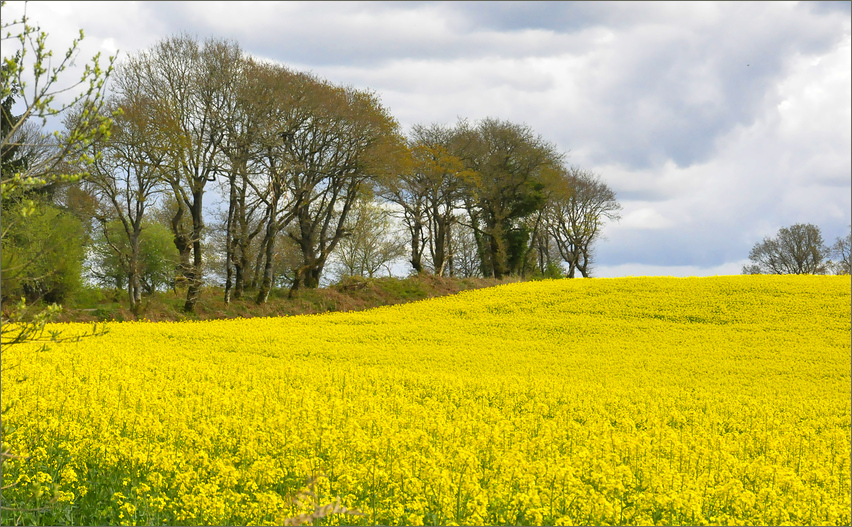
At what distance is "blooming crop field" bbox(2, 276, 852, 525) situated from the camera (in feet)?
23.2

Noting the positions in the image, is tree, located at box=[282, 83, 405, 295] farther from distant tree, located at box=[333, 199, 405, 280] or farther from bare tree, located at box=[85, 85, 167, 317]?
distant tree, located at box=[333, 199, 405, 280]

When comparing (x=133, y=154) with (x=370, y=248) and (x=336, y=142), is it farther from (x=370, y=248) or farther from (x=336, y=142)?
(x=370, y=248)

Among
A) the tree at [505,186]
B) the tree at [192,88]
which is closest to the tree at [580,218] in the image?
the tree at [505,186]

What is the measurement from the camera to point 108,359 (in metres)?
17.0

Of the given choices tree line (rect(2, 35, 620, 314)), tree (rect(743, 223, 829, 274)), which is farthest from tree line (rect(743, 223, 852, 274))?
tree line (rect(2, 35, 620, 314))

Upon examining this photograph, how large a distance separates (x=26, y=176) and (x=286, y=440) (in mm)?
5028

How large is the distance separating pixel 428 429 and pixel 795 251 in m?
66.9

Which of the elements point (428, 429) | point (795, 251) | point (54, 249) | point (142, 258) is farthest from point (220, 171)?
point (795, 251)

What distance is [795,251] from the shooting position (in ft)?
218

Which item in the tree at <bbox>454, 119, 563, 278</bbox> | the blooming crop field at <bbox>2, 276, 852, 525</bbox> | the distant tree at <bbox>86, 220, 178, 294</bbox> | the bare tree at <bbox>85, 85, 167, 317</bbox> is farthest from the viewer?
the tree at <bbox>454, 119, 563, 278</bbox>

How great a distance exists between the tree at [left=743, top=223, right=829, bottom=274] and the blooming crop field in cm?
4466

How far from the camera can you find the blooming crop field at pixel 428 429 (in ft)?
23.2

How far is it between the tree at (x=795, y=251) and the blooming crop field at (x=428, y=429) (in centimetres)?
4466

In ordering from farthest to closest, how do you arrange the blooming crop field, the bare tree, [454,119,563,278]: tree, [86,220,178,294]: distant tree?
[454,119,563,278]: tree → [86,220,178,294]: distant tree → the bare tree → the blooming crop field
